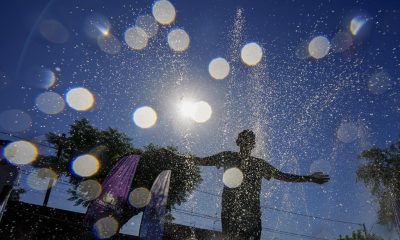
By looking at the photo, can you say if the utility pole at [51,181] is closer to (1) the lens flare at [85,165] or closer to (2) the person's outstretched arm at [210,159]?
(1) the lens flare at [85,165]

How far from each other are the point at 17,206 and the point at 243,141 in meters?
11.8

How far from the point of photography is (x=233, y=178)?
18.3ft

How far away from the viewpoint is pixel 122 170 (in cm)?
639

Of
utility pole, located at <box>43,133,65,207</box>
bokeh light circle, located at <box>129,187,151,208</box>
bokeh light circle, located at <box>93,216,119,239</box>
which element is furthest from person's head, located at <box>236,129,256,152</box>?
bokeh light circle, located at <box>129,187,151,208</box>

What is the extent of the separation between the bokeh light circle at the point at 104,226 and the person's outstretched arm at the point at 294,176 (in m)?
3.25

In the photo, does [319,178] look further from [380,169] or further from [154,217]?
[380,169]

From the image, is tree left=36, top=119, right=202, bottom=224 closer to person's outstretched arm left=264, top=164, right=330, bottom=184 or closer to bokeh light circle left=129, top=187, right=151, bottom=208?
bokeh light circle left=129, top=187, right=151, bottom=208

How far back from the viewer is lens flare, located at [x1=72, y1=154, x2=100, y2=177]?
26781 millimetres

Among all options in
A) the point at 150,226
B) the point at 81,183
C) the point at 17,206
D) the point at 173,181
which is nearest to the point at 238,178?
the point at 150,226

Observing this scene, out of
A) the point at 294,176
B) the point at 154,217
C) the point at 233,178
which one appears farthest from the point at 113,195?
the point at 294,176

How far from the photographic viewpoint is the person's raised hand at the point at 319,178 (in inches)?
248

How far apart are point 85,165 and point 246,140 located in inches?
970

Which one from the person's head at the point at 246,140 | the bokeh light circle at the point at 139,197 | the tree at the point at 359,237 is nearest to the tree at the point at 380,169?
the tree at the point at 359,237

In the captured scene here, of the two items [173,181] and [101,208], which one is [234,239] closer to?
[101,208]
